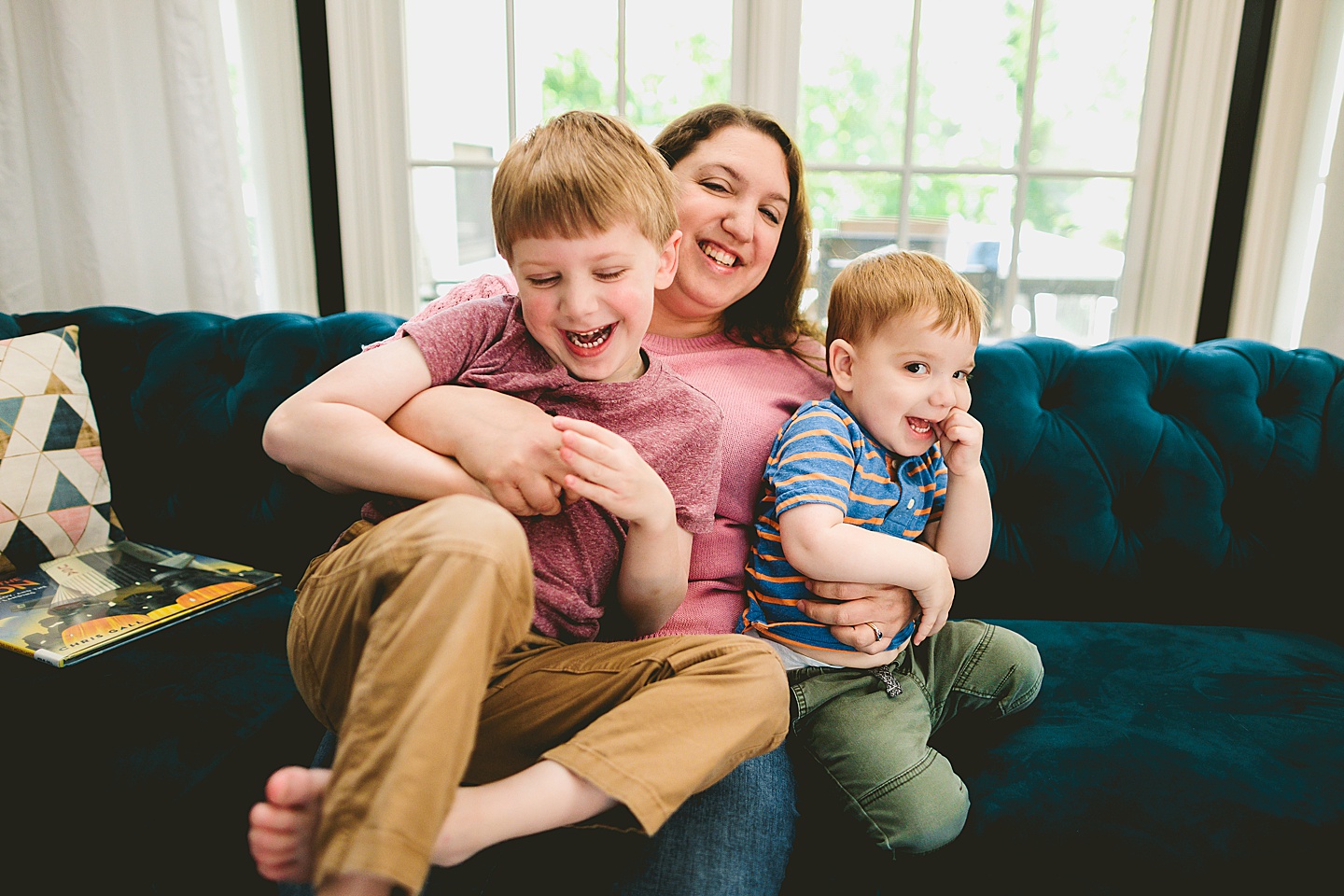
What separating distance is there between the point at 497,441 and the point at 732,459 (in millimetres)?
412

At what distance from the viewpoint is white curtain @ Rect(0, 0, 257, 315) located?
1.82 metres

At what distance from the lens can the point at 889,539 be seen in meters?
1.08

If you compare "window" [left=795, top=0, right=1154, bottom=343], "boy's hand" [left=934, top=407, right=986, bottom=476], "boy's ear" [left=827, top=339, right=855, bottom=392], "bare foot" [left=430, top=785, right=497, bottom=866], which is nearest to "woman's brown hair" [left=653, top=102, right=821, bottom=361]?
"boy's ear" [left=827, top=339, right=855, bottom=392]

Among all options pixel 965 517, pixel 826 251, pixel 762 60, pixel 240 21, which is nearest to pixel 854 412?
pixel 965 517

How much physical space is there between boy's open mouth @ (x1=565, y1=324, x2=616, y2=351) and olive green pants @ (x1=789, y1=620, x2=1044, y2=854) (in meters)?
0.56

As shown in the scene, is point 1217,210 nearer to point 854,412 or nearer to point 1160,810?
point 854,412

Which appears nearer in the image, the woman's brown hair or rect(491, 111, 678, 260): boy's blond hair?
rect(491, 111, 678, 260): boy's blond hair

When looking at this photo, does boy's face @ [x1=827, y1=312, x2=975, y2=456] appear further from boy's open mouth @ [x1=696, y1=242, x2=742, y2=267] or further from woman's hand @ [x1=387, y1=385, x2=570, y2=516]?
woman's hand @ [x1=387, y1=385, x2=570, y2=516]

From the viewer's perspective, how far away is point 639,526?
3.14 feet

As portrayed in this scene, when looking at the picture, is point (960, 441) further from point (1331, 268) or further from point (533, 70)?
point (533, 70)

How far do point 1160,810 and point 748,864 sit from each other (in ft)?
1.70

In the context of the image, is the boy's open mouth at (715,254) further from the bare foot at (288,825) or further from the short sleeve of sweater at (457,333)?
the bare foot at (288,825)

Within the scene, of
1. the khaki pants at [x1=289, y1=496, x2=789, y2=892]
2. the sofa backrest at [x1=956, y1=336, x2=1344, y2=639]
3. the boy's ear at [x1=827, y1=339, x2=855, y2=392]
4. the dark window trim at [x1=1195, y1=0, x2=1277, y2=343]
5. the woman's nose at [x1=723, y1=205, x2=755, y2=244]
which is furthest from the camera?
the dark window trim at [x1=1195, y1=0, x2=1277, y2=343]

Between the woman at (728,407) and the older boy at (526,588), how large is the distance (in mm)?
75
